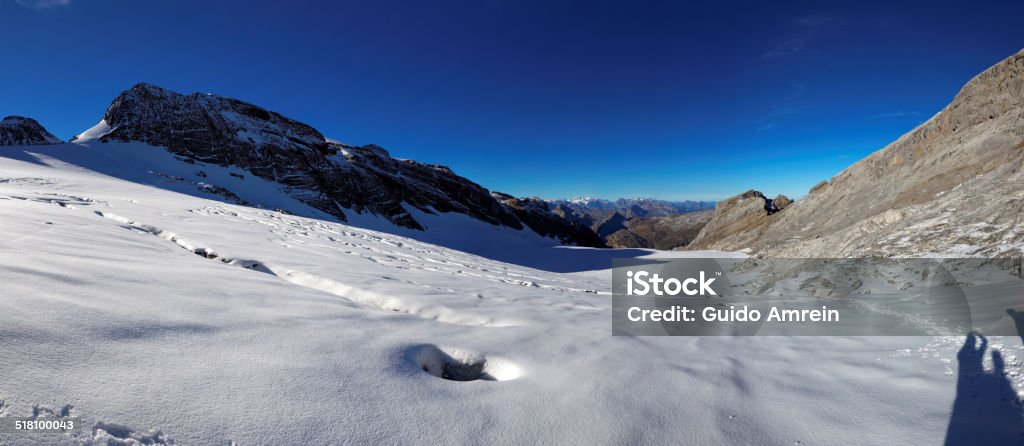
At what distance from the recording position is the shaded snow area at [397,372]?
2.30 m

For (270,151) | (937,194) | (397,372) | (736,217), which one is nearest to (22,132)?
(270,151)

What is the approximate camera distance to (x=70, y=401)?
6.66ft

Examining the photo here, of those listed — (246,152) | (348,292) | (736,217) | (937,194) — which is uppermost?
(246,152)

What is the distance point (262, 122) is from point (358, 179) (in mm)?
15377

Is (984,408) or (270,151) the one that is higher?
(270,151)

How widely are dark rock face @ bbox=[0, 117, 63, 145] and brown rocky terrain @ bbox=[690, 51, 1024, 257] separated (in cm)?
6192

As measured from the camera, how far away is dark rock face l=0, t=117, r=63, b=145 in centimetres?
3397

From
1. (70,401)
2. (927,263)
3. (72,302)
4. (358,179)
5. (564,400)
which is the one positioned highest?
(358,179)

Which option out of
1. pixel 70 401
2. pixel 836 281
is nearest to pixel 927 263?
pixel 836 281

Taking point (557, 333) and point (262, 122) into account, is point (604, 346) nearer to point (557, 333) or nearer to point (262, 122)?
point (557, 333)

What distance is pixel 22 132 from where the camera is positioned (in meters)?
34.8

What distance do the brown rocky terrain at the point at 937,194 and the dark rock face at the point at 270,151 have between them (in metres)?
40.7

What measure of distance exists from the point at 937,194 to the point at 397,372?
23.5 meters

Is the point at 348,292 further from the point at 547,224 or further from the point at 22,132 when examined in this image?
the point at 547,224
